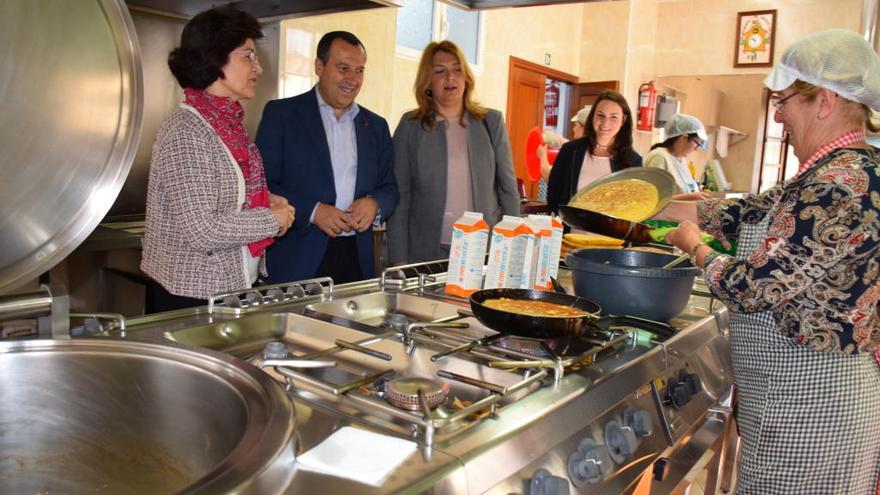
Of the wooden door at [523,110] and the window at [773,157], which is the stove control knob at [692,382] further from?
the window at [773,157]

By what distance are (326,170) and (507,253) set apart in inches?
38.3

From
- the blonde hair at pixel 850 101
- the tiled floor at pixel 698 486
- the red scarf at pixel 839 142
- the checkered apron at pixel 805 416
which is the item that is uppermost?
the blonde hair at pixel 850 101

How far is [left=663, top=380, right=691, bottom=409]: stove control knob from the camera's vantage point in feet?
4.17

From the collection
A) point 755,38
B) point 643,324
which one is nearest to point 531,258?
point 643,324

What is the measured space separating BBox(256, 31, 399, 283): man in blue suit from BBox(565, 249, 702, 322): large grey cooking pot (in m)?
0.99

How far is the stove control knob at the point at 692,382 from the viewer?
1346 millimetres

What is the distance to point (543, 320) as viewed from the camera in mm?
1124

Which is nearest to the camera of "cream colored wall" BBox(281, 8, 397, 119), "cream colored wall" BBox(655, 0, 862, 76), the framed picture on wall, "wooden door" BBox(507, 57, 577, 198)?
"cream colored wall" BBox(281, 8, 397, 119)

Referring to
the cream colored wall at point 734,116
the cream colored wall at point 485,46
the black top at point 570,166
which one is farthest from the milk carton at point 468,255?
the cream colored wall at point 734,116

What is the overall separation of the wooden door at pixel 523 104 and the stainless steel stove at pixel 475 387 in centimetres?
493

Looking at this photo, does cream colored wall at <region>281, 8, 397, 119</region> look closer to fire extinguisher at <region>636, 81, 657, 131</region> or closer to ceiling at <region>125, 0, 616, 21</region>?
ceiling at <region>125, 0, 616, 21</region>

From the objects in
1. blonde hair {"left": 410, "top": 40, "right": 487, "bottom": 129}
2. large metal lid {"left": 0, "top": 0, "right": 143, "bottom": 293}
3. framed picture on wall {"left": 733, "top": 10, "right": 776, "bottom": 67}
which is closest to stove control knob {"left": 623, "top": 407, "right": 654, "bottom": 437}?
large metal lid {"left": 0, "top": 0, "right": 143, "bottom": 293}

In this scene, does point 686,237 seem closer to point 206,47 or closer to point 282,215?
point 282,215

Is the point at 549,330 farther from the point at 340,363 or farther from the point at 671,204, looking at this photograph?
the point at 671,204
